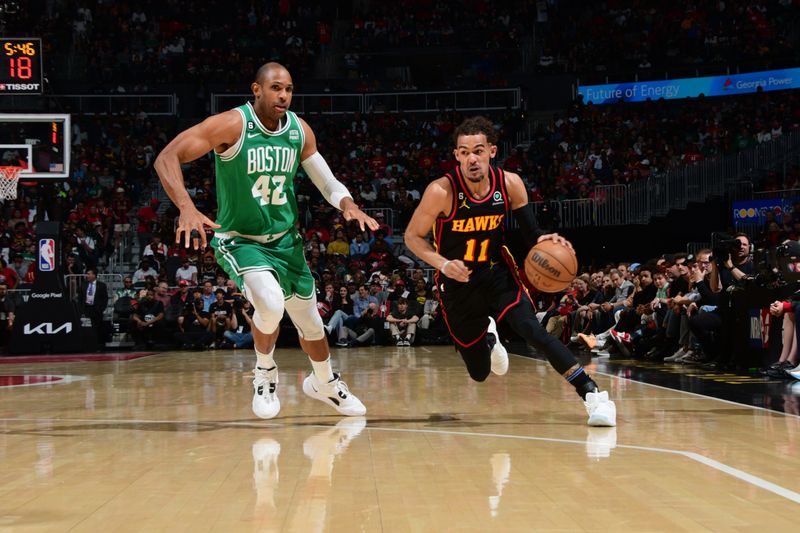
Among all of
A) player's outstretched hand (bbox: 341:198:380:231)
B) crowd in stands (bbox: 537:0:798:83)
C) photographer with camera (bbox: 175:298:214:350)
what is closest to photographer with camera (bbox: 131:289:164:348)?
photographer with camera (bbox: 175:298:214:350)

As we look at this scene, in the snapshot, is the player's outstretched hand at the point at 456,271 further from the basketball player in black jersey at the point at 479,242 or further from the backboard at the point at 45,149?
the backboard at the point at 45,149

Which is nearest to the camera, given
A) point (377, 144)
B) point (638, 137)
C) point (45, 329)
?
point (45, 329)

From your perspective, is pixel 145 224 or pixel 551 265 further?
pixel 145 224

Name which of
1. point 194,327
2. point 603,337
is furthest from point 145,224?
point 603,337

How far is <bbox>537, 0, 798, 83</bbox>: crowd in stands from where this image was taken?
1051 inches

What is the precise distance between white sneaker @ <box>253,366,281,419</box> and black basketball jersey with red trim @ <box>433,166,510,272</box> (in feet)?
4.78

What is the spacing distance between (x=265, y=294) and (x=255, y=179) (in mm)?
775

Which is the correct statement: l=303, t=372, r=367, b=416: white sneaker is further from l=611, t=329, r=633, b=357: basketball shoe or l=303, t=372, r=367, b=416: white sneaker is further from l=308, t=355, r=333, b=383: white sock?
l=611, t=329, r=633, b=357: basketball shoe

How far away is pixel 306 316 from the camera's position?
21.0ft

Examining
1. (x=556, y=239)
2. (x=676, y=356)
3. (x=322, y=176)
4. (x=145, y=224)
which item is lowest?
(x=676, y=356)

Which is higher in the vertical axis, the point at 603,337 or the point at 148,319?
the point at 148,319

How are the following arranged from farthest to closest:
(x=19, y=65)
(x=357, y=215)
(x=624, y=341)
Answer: (x=19, y=65)
(x=624, y=341)
(x=357, y=215)

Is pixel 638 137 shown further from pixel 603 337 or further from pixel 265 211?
pixel 265 211

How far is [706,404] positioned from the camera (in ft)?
22.5
